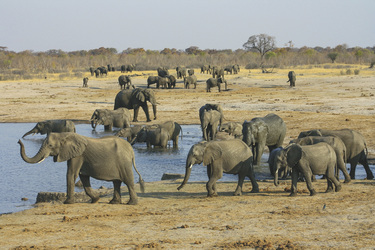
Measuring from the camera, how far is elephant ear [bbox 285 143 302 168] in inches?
406

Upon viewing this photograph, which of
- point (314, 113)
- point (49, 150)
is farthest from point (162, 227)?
point (314, 113)

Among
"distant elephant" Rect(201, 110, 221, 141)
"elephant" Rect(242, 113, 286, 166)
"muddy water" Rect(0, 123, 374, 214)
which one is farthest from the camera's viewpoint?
"distant elephant" Rect(201, 110, 221, 141)

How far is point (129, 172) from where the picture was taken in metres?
10.1

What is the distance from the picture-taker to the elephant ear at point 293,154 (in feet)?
33.8

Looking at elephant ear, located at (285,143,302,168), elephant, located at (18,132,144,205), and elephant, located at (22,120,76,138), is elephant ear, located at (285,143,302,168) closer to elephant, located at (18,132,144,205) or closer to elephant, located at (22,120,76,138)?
elephant, located at (18,132,144,205)

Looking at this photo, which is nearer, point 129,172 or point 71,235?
point 71,235

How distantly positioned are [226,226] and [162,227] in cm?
95

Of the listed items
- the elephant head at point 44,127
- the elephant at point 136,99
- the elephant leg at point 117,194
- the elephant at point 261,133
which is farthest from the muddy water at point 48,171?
the elephant at point 136,99

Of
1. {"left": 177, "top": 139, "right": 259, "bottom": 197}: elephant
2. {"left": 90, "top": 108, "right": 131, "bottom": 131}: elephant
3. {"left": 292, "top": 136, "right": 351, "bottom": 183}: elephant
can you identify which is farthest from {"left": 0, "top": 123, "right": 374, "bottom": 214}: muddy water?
{"left": 90, "top": 108, "right": 131, "bottom": 131}: elephant

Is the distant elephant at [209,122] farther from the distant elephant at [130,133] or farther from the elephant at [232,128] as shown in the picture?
the distant elephant at [130,133]

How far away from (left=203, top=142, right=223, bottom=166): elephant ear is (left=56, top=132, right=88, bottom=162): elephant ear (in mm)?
2298

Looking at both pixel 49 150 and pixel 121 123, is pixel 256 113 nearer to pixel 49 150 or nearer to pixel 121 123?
pixel 121 123

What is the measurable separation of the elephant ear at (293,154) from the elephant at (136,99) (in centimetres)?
1612

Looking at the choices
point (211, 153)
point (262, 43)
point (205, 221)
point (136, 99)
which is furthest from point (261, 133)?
point (262, 43)
